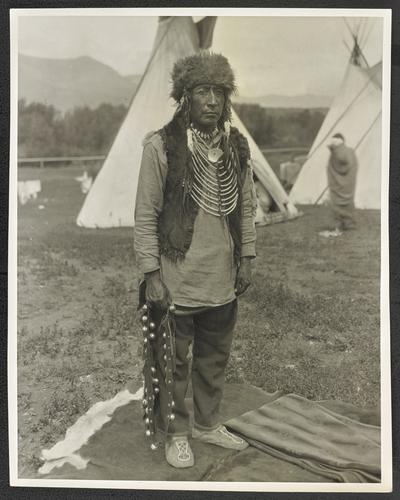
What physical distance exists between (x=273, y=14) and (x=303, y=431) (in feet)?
5.71

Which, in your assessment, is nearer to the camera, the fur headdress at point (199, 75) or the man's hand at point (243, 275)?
the fur headdress at point (199, 75)

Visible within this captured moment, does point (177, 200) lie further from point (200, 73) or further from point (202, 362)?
point (202, 362)

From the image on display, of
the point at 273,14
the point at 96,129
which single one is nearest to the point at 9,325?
the point at 96,129

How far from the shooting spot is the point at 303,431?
2.49 meters

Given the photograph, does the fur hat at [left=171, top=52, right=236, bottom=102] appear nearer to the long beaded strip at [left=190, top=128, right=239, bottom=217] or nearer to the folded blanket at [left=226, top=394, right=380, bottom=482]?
the long beaded strip at [left=190, top=128, right=239, bottom=217]

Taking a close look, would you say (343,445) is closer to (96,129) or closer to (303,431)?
(303,431)

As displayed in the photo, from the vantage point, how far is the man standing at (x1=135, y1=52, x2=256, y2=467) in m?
2.23

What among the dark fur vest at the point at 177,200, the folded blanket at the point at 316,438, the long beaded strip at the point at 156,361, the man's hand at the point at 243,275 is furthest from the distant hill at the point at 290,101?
the folded blanket at the point at 316,438

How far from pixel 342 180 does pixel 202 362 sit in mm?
983

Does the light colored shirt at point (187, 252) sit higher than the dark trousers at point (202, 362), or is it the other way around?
the light colored shirt at point (187, 252)

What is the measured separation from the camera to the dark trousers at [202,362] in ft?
7.64

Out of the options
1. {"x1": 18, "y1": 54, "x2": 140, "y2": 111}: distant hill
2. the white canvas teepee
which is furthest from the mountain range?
the white canvas teepee

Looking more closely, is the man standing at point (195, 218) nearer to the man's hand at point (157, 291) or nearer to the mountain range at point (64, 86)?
the man's hand at point (157, 291)

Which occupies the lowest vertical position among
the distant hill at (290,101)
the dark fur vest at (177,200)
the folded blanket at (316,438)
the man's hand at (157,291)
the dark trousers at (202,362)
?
the folded blanket at (316,438)
